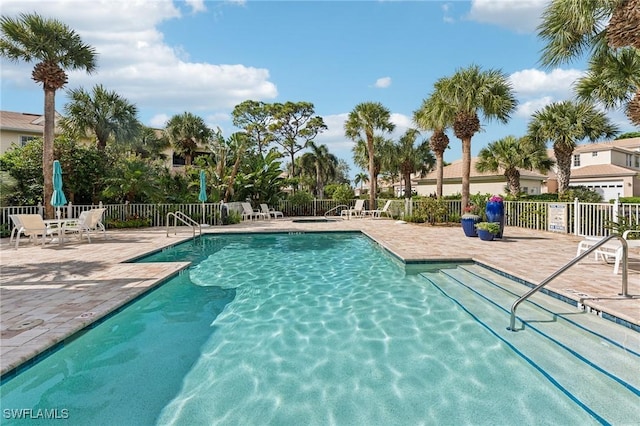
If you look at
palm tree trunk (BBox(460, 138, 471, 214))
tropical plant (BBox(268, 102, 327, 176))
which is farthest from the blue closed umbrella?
tropical plant (BBox(268, 102, 327, 176))

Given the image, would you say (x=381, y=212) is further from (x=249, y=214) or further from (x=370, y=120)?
(x=249, y=214)

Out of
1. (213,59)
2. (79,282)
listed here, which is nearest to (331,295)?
(79,282)

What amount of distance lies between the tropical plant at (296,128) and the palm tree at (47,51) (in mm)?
23117

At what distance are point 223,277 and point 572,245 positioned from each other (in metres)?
9.08

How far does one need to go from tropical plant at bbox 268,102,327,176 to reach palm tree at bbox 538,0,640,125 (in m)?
28.1

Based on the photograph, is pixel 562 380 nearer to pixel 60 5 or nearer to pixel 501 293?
pixel 501 293

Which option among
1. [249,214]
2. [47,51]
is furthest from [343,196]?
[47,51]

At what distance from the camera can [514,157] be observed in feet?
75.7

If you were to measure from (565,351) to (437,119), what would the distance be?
14881 mm

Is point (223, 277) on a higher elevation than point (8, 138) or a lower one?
lower

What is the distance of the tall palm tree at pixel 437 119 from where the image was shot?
1655cm

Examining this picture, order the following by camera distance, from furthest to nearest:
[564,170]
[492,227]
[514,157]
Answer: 1. [514,157]
2. [564,170]
3. [492,227]

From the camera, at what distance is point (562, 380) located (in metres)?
3.19

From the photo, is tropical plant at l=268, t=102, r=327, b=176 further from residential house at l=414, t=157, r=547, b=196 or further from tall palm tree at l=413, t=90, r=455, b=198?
tall palm tree at l=413, t=90, r=455, b=198
